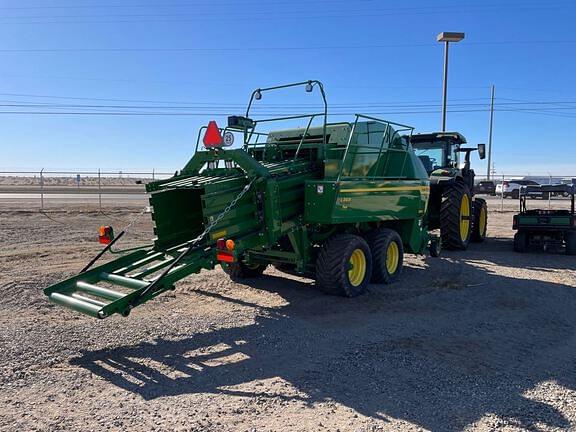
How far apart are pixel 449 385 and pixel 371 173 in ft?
13.0

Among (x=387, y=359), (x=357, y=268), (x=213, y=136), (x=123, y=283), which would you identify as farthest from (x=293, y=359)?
(x=213, y=136)

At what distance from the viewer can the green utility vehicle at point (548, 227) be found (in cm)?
1101

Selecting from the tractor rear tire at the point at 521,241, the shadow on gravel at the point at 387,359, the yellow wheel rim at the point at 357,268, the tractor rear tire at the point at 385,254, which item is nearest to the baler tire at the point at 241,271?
the shadow on gravel at the point at 387,359

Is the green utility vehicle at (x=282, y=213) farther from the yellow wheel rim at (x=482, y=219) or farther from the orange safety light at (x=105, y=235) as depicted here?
the yellow wheel rim at (x=482, y=219)

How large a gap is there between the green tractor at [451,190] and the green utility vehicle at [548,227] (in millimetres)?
1165

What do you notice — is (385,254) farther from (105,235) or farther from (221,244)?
(105,235)

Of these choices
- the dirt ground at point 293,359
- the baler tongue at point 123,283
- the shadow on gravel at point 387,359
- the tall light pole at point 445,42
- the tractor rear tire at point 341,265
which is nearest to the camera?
the dirt ground at point 293,359

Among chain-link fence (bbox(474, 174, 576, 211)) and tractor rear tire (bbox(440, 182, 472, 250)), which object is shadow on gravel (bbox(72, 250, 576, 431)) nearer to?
tractor rear tire (bbox(440, 182, 472, 250))

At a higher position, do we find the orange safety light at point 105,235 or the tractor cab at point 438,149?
the tractor cab at point 438,149

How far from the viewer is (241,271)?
8094 millimetres

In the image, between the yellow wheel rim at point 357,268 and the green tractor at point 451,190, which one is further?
the green tractor at point 451,190

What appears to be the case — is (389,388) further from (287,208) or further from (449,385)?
(287,208)

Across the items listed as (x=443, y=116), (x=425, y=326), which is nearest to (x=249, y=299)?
(x=425, y=326)

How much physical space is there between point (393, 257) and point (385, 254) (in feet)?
1.73
